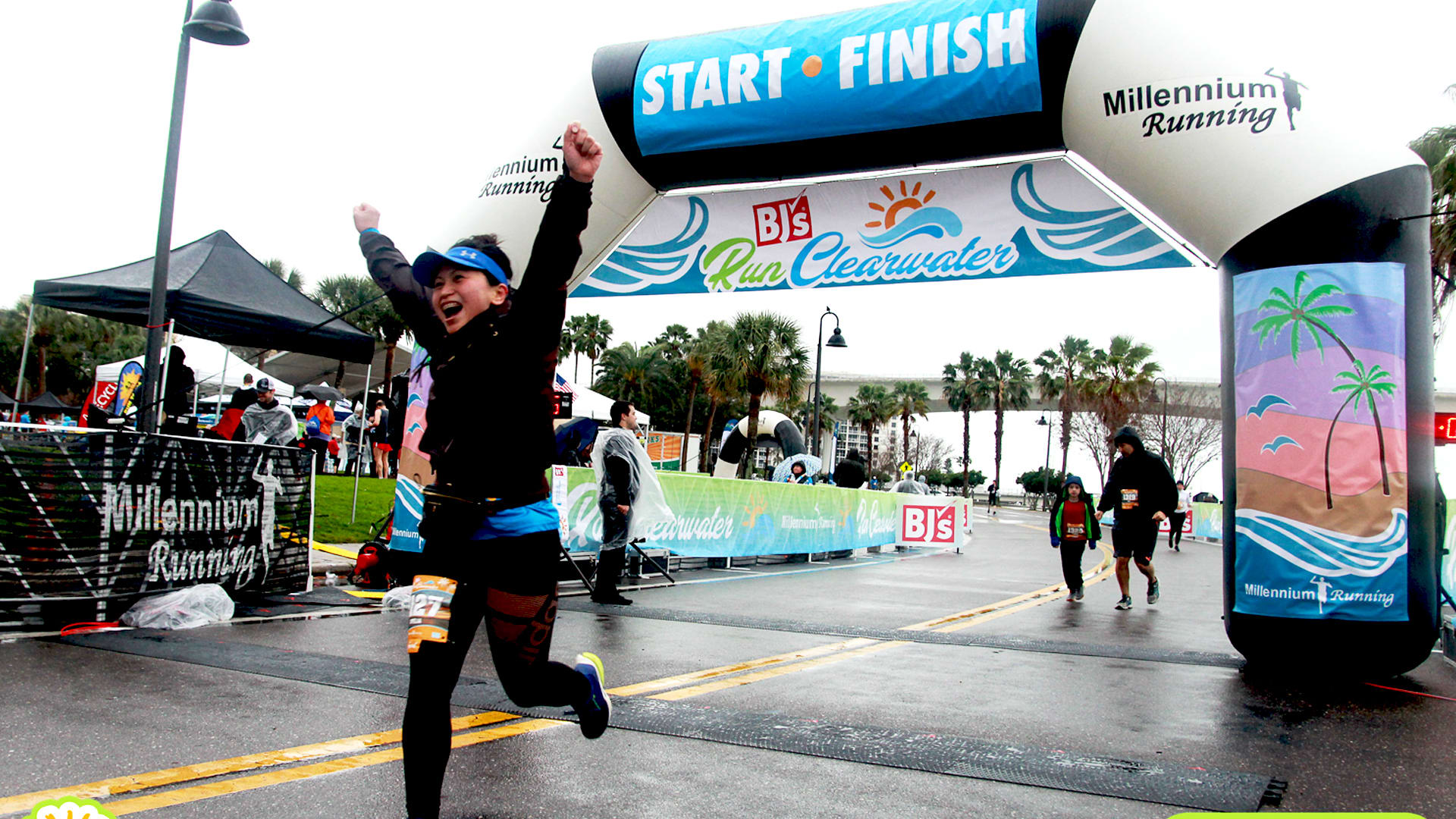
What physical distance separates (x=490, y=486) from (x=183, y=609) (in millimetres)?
4842

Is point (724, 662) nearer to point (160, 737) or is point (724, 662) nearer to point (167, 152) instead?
point (160, 737)

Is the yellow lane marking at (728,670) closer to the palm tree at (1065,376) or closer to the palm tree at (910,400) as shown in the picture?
the palm tree at (1065,376)

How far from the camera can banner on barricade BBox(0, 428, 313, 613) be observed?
586 cm

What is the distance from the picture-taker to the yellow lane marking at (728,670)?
500cm

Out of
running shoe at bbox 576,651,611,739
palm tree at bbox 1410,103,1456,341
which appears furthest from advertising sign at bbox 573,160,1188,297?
palm tree at bbox 1410,103,1456,341

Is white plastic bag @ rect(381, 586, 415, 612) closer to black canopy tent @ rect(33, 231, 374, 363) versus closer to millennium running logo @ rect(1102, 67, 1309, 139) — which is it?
black canopy tent @ rect(33, 231, 374, 363)

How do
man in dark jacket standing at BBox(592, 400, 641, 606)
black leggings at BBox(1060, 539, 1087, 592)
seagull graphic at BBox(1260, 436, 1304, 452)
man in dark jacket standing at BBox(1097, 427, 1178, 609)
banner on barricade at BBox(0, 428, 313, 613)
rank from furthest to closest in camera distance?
black leggings at BBox(1060, 539, 1087, 592)
man in dark jacket standing at BBox(1097, 427, 1178, 609)
man in dark jacket standing at BBox(592, 400, 641, 606)
seagull graphic at BBox(1260, 436, 1304, 452)
banner on barricade at BBox(0, 428, 313, 613)

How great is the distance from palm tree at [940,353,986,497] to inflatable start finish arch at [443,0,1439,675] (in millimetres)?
67496

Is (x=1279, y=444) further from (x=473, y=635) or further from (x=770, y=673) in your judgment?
(x=473, y=635)

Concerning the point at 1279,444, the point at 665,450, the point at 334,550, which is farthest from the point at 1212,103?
the point at 665,450

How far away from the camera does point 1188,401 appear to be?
48.7m

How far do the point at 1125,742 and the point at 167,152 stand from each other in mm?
9303

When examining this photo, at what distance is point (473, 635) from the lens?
8.66ft

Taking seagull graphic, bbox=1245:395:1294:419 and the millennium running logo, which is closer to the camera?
the millennium running logo
